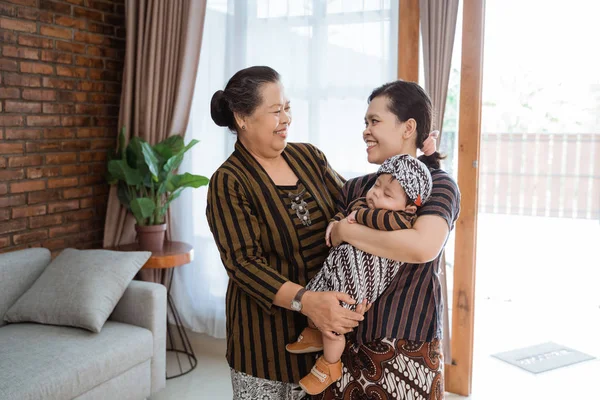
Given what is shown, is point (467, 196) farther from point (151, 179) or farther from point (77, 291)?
point (77, 291)

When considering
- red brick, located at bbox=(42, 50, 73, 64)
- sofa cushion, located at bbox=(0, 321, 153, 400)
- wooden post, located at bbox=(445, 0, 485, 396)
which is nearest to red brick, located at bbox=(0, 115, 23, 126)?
red brick, located at bbox=(42, 50, 73, 64)

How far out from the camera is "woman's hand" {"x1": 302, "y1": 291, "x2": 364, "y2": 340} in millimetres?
1561

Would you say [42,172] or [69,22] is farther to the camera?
[69,22]

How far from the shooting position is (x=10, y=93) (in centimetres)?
342

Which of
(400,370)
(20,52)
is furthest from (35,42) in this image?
(400,370)

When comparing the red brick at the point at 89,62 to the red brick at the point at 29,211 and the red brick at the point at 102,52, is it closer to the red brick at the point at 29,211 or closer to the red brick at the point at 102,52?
the red brick at the point at 102,52

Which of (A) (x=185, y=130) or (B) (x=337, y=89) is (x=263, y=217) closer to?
(B) (x=337, y=89)

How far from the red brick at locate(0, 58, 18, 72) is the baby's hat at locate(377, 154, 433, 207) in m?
2.67

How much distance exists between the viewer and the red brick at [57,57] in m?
3.62

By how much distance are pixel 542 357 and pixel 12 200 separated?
350 cm

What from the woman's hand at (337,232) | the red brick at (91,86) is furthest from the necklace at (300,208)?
the red brick at (91,86)

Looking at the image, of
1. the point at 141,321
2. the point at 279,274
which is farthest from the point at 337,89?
the point at 279,274

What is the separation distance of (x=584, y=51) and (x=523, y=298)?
2.08 metres

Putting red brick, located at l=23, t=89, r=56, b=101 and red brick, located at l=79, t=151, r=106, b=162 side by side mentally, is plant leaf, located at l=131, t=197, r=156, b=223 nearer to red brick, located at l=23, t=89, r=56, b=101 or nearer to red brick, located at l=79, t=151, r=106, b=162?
red brick, located at l=79, t=151, r=106, b=162
